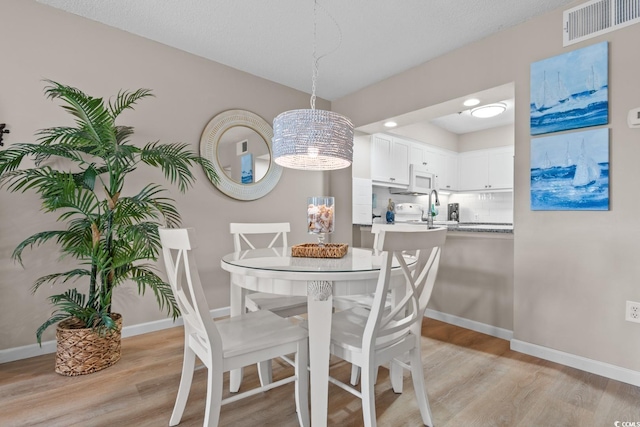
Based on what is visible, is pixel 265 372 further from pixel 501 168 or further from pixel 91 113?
pixel 501 168

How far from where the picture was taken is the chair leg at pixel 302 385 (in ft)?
4.72

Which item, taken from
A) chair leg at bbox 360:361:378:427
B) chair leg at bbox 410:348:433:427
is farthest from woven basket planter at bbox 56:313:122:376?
chair leg at bbox 410:348:433:427

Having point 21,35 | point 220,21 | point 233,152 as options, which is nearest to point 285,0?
point 220,21

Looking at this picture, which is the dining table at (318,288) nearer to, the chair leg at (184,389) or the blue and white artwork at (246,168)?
the chair leg at (184,389)

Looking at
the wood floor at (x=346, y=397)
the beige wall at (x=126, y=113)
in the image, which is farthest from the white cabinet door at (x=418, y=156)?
the wood floor at (x=346, y=397)

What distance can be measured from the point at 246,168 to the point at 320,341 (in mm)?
2294

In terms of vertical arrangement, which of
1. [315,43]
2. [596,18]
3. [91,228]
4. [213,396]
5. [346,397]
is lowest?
[346,397]

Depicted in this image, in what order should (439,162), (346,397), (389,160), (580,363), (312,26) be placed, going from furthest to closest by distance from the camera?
(439,162) → (389,160) → (312,26) → (580,363) → (346,397)

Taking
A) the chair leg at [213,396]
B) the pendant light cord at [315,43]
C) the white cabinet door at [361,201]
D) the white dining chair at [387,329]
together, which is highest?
the pendant light cord at [315,43]

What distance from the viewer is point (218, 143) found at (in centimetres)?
306

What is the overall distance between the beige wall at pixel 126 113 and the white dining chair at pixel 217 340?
1.49 m

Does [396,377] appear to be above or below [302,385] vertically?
below

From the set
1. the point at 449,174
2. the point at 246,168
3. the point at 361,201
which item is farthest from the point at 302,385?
the point at 449,174

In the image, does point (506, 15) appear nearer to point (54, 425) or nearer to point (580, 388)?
point (580, 388)
